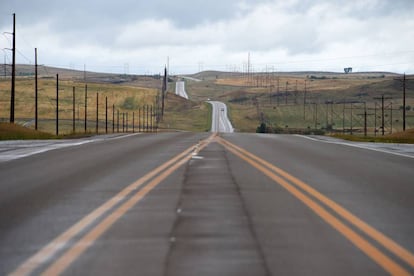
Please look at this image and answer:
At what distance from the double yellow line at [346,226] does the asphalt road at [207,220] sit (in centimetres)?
2

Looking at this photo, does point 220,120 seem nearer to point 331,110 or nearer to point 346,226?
point 331,110

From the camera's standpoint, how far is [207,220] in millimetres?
9438

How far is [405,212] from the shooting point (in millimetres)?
10352

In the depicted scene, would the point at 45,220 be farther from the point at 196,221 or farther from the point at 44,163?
the point at 44,163

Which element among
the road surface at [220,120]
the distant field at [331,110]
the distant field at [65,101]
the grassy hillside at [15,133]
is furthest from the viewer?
the distant field at [331,110]

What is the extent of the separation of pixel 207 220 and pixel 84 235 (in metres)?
1.81

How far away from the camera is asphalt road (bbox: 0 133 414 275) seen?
705 centimetres

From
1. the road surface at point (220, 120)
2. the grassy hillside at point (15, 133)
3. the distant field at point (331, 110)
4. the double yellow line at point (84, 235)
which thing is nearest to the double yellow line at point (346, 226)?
the double yellow line at point (84, 235)

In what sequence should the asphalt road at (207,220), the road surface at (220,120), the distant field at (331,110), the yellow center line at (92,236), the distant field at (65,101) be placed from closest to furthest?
the yellow center line at (92,236)
the asphalt road at (207,220)
the road surface at (220,120)
the distant field at (65,101)
the distant field at (331,110)

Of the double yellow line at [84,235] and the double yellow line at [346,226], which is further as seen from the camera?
the double yellow line at [346,226]

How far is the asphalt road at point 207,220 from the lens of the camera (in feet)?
23.1

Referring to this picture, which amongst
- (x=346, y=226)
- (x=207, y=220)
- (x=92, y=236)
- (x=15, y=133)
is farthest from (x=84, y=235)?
(x=15, y=133)

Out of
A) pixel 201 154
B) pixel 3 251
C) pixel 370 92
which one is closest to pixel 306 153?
pixel 201 154

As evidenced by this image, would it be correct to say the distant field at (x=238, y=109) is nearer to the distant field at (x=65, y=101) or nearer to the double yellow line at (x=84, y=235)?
the distant field at (x=65, y=101)
